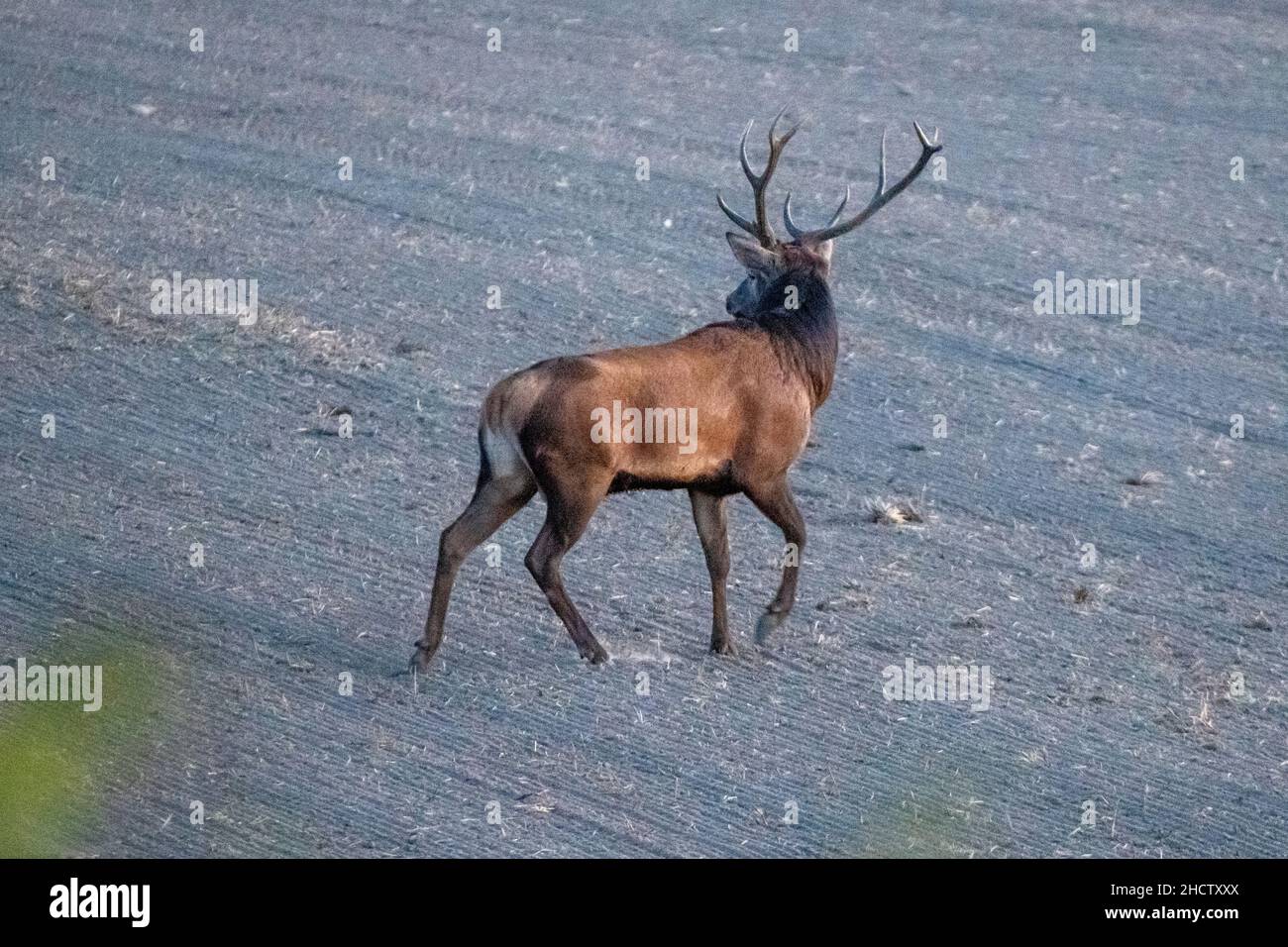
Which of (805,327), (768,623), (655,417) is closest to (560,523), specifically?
(655,417)

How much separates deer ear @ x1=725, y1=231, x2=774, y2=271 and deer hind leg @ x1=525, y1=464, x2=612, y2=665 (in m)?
1.71

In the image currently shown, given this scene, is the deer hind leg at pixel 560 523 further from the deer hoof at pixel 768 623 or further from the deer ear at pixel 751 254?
the deer ear at pixel 751 254

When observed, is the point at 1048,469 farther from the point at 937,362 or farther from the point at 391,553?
the point at 391,553

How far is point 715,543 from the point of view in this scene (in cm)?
964

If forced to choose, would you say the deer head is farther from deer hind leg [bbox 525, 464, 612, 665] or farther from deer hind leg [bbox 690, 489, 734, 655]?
deer hind leg [bbox 525, 464, 612, 665]

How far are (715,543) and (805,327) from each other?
115 centimetres

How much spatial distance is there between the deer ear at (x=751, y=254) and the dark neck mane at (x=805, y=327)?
10 cm

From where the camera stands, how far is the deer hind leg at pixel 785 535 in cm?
954

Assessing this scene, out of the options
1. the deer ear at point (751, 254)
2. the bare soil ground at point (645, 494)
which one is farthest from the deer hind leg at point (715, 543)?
the deer ear at point (751, 254)

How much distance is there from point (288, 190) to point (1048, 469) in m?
7.65

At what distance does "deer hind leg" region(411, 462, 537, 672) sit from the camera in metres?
9.09

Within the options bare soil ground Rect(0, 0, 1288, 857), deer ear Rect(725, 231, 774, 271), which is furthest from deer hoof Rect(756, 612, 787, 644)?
deer ear Rect(725, 231, 774, 271)

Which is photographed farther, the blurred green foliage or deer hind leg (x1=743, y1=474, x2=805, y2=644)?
deer hind leg (x1=743, y1=474, x2=805, y2=644)

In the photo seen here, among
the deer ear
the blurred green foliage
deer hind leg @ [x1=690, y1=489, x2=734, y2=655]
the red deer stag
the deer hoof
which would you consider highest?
the deer ear
